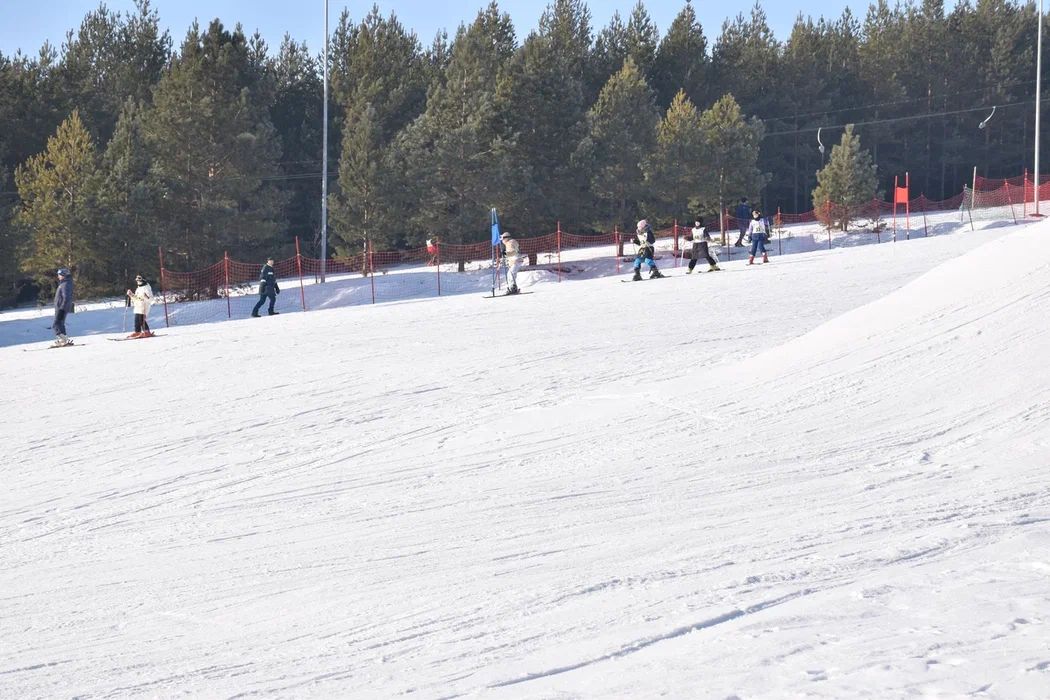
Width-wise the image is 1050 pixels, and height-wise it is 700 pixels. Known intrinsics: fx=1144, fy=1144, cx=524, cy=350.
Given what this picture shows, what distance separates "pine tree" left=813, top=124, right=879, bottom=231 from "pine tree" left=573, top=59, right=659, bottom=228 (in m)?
7.83

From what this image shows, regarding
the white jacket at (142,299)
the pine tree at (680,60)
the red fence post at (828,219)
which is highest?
the pine tree at (680,60)

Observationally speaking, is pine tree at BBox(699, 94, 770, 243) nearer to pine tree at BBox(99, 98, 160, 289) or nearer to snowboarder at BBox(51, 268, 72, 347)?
pine tree at BBox(99, 98, 160, 289)

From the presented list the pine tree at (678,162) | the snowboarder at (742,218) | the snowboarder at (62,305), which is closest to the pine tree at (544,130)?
the pine tree at (678,162)

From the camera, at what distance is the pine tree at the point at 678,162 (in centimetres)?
4338

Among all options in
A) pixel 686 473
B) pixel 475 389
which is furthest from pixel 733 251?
pixel 686 473

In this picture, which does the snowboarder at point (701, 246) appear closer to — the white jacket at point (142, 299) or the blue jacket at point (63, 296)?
the white jacket at point (142, 299)

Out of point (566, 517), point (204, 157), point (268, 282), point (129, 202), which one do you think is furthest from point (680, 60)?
point (566, 517)

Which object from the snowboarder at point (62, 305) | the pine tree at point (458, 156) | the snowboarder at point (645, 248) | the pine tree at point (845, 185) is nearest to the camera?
the snowboarder at point (62, 305)

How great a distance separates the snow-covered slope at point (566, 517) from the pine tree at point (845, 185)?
31.8m

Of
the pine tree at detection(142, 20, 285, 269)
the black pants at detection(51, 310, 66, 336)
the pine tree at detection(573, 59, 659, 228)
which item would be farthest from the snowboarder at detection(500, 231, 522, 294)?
the pine tree at detection(573, 59, 659, 228)

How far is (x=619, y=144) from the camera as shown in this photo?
43750 mm

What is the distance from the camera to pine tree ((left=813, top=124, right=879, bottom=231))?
1839 inches

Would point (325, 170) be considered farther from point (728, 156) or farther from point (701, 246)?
point (728, 156)

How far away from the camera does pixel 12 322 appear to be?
1298 inches
